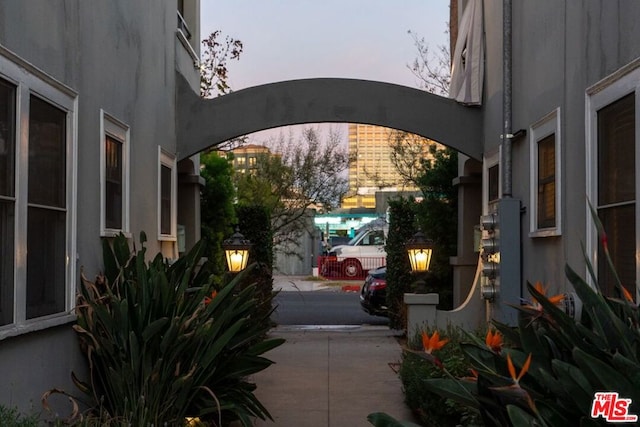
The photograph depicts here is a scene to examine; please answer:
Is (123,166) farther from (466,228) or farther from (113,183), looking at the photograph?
(466,228)

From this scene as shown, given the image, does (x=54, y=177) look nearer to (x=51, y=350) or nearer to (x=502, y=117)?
(x=51, y=350)

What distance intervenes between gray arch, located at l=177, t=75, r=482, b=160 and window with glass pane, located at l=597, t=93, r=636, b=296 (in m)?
4.28

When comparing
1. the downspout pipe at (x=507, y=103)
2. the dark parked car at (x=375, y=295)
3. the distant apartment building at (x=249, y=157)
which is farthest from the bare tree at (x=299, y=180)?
the downspout pipe at (x=507, y=103)

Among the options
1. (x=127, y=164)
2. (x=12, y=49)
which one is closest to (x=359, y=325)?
(x=127, y=164)

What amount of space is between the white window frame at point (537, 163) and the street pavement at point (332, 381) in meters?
2.05

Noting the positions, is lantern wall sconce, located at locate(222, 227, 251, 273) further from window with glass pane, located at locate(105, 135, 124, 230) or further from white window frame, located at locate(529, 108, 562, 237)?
white window frame, located at locate(529, 108, 562, 237)

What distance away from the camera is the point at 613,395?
291 centimetres

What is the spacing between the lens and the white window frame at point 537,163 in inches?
269

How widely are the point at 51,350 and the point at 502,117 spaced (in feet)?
17.4

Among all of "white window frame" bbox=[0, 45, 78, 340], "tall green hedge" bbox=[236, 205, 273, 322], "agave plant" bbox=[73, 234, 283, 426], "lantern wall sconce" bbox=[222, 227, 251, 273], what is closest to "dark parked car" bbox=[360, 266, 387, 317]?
"tall green hedge" bbox=[236, 205, 273, 322]

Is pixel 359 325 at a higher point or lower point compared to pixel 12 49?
lower

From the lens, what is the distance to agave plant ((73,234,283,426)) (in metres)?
5.54

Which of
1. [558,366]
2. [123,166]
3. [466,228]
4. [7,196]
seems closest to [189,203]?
[466,228]

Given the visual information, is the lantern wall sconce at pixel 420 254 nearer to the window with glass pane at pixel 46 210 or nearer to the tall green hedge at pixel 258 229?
the tall green hedge at pixel 258 229
